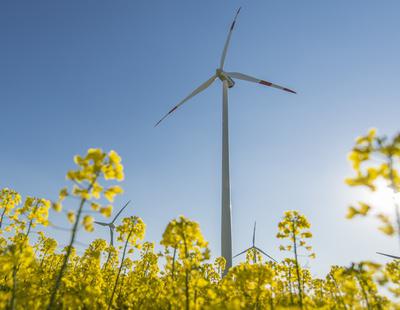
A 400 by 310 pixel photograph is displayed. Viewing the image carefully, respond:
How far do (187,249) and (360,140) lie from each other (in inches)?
173

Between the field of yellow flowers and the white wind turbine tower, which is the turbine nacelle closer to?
the white wind turbine tower

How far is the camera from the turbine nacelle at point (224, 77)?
32.6 metres

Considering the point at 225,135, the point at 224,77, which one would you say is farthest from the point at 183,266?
the point at 224,77

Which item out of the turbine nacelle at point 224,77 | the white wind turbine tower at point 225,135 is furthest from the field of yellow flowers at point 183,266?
the turbine nacelle at point 224,77

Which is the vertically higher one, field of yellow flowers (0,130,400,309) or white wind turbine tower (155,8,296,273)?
white wind turbine tower (155,8,296,273)

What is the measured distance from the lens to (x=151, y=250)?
55.7 feet

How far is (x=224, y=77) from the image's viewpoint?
32.7 meters

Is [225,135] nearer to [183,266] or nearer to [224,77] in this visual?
[224,77]

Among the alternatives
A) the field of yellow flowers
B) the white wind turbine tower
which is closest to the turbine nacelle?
the white wind turbine tower

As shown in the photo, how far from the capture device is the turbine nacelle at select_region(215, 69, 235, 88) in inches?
1284

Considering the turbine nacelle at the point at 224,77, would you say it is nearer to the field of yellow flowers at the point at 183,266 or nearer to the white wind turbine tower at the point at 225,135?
the white wind turbine tower at the point at 225,135

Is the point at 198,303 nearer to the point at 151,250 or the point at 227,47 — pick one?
the point at 151,250

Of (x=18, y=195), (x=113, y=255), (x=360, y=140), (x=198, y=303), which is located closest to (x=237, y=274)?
(x=198, y=303)

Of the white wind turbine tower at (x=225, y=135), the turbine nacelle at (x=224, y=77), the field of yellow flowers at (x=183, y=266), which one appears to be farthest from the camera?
the turbine nacelle at (x=224, y=77)
